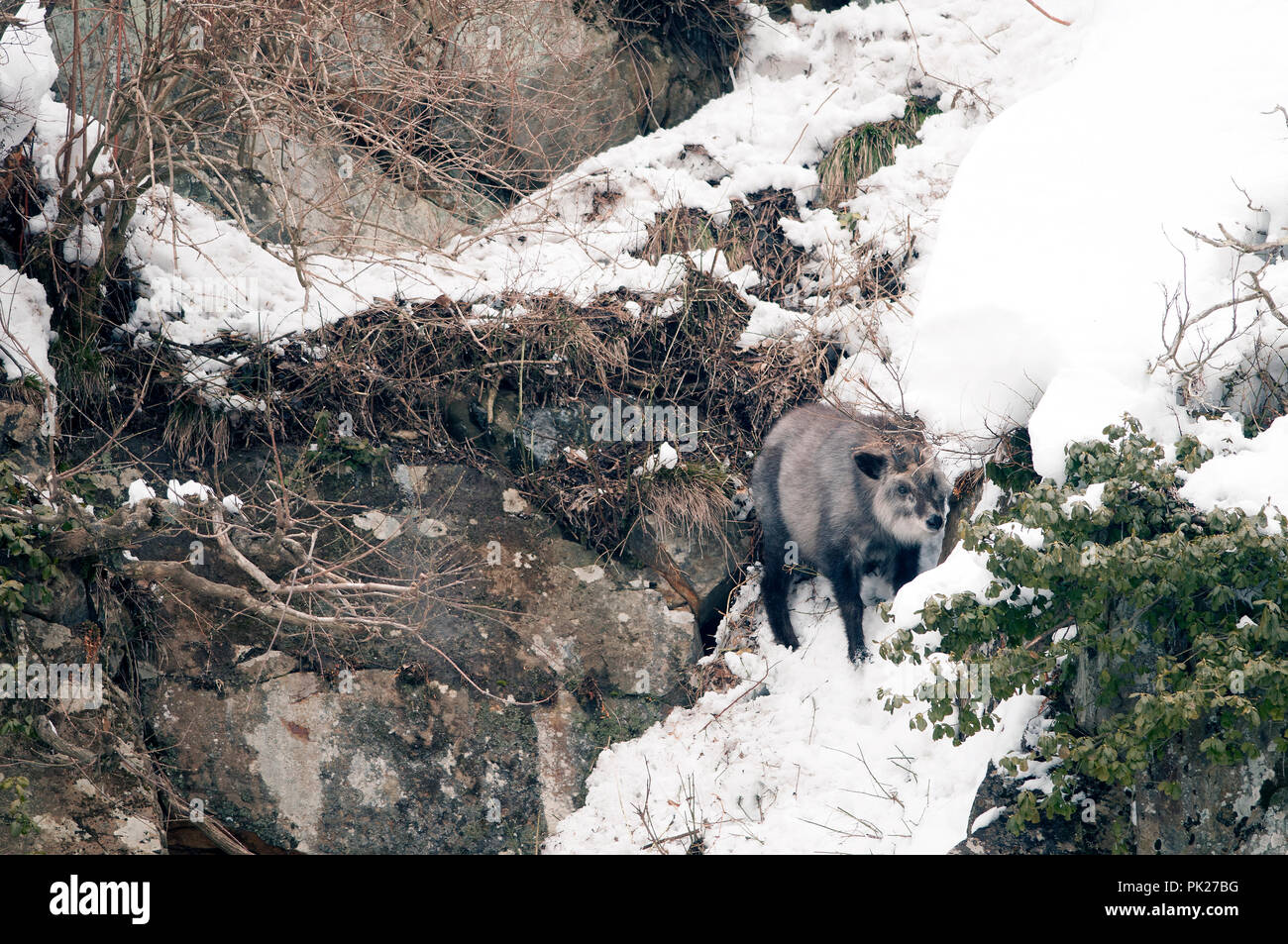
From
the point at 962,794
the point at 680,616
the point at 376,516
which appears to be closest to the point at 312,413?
the point at 376,516

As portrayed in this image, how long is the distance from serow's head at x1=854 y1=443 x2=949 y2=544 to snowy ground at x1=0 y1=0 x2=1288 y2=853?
224 mm

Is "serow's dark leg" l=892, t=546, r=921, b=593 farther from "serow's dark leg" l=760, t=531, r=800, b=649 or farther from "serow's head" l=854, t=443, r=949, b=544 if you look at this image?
"serow's dark leg" l=760, t=531, r=800, b=649

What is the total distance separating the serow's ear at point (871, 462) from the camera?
5236mm

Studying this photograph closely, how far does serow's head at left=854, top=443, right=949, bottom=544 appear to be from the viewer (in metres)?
5.16

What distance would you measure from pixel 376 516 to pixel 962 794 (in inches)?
134

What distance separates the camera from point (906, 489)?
5227 mm

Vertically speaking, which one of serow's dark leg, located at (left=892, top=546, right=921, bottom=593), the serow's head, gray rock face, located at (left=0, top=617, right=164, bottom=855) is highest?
the serow's head

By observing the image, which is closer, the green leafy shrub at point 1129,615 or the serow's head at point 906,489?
the green leafy shrub at point 1129,615

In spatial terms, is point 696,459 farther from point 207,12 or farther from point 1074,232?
point 207,12

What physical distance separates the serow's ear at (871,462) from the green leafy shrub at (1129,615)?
129 cm

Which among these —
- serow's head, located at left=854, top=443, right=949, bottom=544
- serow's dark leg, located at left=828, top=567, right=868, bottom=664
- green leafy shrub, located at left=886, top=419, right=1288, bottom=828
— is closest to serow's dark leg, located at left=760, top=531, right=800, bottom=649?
serow's dark leg, located at left=828, top=567, right=868, bottom=664

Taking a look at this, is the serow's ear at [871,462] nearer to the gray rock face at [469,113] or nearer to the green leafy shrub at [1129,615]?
the green leafy shrub at [1129,615]

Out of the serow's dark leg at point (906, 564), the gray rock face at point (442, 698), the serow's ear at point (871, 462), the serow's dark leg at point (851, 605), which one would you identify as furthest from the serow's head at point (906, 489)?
the gray rock face at point (442, 698)

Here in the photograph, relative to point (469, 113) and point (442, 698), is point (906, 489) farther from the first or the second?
point (469, 113)
